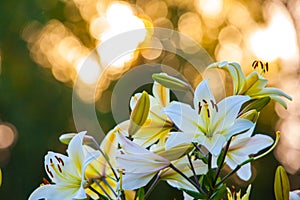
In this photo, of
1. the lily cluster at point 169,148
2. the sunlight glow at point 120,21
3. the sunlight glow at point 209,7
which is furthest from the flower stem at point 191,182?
the sunlight glow at point 209,7

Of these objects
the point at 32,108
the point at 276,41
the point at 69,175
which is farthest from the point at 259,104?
the point at 32,108

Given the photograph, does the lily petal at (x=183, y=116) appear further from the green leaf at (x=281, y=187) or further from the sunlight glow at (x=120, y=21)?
the sunlight glow at (x=120, y=21)

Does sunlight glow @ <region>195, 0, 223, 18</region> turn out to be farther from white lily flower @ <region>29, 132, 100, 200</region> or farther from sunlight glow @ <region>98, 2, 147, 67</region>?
white lily flower @ <region>29, 132, 100, 200</region>

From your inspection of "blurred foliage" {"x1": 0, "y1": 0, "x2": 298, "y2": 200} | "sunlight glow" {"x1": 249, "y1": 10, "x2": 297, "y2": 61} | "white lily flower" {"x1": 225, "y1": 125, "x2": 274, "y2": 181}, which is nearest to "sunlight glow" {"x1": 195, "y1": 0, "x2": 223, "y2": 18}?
"blurred foliage" {"x1": 0, "y1": 0, "x2": 298, "y2": 200}

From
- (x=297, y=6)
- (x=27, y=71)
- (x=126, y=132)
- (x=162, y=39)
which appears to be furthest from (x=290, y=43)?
(x=126, y=132)

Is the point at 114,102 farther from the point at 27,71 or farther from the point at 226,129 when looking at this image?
the point at 27,71

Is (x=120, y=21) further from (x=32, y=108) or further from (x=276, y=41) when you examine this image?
(x=32, y=108)

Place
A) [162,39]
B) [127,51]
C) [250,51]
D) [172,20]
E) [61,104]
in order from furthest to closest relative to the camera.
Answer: [172,20] < [61,104] < [250,51] < [162,39] < [127,51]
